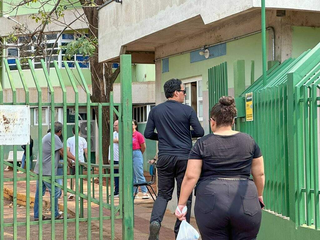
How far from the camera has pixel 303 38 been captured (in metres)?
8.80

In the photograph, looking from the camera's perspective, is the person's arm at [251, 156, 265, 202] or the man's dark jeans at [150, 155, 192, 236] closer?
the person's arm at [251, 156, 265, 202]

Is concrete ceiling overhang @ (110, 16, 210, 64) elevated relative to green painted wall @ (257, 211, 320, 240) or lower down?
elevated

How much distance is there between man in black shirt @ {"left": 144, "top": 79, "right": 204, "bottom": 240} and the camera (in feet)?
23.6

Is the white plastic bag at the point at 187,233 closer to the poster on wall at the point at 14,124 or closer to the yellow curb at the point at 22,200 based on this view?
the poster on wall at the point at 14,124

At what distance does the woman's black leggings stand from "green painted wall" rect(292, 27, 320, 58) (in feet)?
13.7

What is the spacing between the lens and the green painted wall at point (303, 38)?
28.7ft

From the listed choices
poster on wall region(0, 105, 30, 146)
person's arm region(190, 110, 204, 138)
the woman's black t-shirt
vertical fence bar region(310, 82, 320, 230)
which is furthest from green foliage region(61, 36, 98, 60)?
the woman's black t-shirt

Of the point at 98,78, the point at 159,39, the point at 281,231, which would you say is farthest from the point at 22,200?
the point at 281,231

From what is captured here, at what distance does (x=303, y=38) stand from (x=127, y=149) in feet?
9.90

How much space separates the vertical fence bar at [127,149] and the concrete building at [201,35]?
174cm

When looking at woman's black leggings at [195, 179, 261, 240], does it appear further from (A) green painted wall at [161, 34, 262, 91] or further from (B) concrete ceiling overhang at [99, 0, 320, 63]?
(A) green painted wall at [161, 34, 262, 91]

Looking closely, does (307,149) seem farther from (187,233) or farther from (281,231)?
(187,233)

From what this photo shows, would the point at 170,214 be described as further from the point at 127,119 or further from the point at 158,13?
the point at 127,119

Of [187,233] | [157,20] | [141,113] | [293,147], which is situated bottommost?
[187,233]
